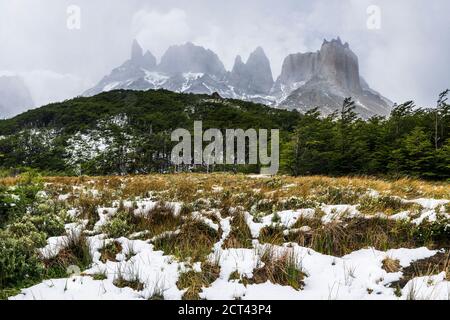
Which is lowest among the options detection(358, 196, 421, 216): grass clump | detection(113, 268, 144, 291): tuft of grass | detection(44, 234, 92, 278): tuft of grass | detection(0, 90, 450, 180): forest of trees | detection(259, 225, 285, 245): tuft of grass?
detection(113, 268, 144, 291): tuft of grass

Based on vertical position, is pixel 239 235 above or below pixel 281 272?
above

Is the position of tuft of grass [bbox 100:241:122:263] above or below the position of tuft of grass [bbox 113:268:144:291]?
above

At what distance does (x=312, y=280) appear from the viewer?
160 inches

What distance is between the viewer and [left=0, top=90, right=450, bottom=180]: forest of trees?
26891mm

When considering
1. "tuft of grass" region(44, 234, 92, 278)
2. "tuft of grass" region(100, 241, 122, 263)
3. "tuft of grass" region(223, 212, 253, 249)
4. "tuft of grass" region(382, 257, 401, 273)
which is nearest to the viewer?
"tuft of grass" region(382, 257, 401, 273)

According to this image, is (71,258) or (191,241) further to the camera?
(191,241)

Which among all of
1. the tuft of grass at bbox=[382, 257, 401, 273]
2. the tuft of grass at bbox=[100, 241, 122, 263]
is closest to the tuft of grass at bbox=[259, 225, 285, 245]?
the tuft of grass at bbox=[382, 257, 401, 273]

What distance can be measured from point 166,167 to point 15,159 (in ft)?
126

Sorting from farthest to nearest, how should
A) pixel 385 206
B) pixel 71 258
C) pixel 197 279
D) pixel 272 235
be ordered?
1. pixel 385 206
2. pixel 272 235
3. pixel 71 258
4. pixel 197 279

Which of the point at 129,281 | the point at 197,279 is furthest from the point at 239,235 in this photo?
the point at 129,281

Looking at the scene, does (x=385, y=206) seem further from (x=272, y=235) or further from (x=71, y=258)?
(x=71, y=258)

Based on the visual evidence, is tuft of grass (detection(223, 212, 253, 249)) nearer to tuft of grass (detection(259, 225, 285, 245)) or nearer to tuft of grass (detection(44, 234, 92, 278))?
tuft of grass (detection(259, 225, 285, 245))

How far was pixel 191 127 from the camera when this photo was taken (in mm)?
90125
